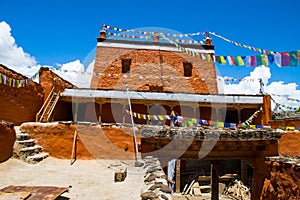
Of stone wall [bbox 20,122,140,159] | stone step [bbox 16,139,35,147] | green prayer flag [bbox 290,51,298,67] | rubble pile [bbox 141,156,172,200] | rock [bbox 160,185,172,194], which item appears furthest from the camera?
stone wall [bbox 20,122,140,159]

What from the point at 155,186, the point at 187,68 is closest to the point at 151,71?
the point at 187,68

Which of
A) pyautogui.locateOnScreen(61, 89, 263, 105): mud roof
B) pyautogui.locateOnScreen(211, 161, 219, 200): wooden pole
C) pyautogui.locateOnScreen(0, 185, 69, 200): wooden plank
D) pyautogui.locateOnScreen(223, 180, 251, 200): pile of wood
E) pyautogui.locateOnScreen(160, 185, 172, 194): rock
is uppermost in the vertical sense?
pyautogui.locateOnScreen(61, 89, 263, 105): mud roof

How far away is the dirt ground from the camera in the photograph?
6590mm

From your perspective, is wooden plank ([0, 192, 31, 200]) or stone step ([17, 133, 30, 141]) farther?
stone step ([17, 133, 30, 141])

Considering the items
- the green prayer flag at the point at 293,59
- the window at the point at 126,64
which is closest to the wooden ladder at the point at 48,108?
the window at the point at 126,64

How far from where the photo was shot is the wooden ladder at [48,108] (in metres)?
14.7

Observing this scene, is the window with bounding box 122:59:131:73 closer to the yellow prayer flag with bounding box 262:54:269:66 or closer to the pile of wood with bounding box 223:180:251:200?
the pile of wood with bounding box 223:180:251:200

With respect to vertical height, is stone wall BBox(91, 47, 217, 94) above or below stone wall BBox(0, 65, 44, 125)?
above

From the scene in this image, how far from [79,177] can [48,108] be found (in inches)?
342

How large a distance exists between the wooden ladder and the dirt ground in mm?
4554

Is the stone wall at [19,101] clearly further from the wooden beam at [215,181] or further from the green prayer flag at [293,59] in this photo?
the green prayer flag at [293,59]

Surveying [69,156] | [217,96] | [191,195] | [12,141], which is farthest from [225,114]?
[12,141]

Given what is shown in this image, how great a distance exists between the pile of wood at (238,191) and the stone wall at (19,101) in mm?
13419

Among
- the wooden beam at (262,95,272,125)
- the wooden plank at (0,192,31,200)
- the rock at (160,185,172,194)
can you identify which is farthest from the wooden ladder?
the wooden beam at (262,95,272,125)
